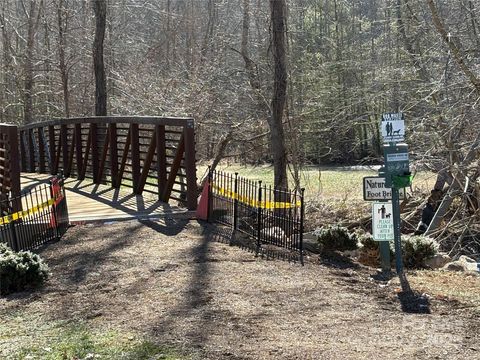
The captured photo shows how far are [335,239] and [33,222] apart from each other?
4.11 m

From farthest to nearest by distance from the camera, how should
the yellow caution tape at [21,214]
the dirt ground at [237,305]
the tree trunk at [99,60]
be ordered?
the tree trunk at [99,60], the yellow caution tape at [21,214], the dirt ground at [237,305]

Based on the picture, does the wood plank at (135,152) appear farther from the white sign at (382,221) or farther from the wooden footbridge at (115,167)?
the white sign at (382,221)

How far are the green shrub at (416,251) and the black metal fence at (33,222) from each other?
4.61 m

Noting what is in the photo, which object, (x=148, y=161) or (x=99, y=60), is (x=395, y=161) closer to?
(x=148, y=161)

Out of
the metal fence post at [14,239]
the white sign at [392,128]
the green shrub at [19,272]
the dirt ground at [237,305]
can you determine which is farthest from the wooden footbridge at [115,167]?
the white sign at [392,128]

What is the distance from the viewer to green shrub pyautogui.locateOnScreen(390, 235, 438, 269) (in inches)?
377

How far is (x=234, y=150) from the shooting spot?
22875 millimetres

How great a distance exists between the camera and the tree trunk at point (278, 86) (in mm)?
15203

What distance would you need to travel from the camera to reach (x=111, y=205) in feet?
39.7

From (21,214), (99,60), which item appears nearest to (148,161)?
(21,214)

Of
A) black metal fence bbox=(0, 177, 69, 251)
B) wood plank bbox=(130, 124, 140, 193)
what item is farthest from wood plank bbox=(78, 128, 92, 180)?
black metal fence bbox=(0, 177, 69, 251)

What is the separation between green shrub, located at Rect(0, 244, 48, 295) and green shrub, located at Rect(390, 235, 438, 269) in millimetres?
4669

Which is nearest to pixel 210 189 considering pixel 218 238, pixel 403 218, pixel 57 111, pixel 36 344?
pixel 218 238

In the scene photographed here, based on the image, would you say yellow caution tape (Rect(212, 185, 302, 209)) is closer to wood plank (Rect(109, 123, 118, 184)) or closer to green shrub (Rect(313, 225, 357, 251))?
green shrub (Rect(313, 225, 357, 251))
